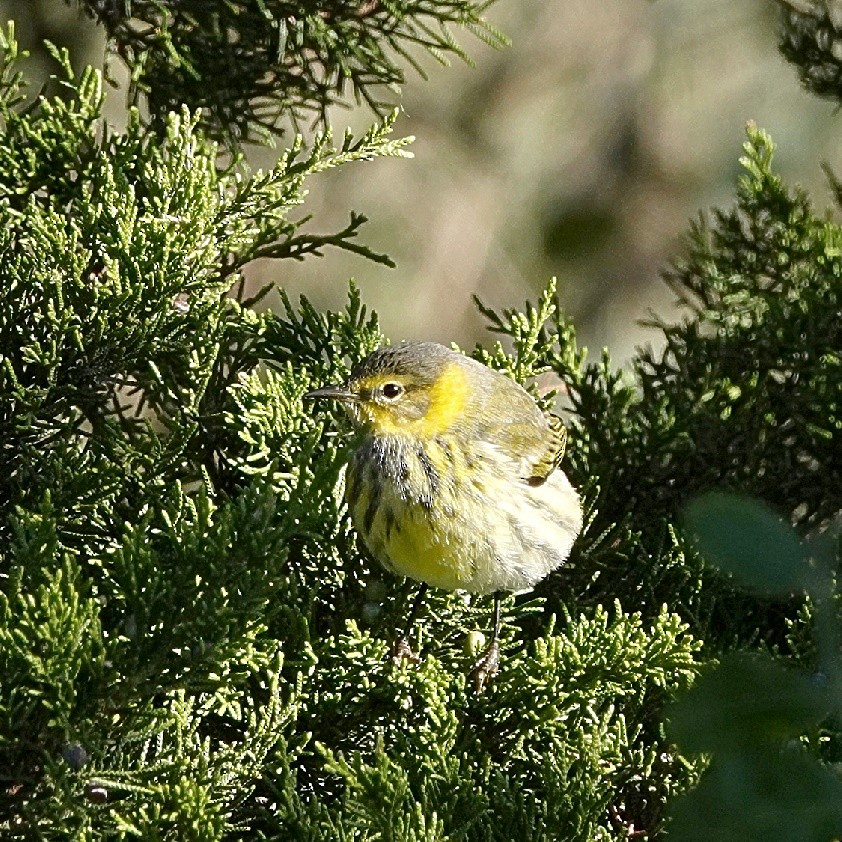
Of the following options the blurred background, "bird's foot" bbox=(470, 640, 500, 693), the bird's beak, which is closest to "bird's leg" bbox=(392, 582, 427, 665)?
"bird's foot" bbox=(470, 640, 500, 693)

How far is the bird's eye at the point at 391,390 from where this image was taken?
2.40 metres

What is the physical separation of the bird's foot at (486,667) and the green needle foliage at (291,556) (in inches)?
1.3

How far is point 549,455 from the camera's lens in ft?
8.37

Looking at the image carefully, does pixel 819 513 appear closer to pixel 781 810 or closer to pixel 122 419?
pixel 122 419

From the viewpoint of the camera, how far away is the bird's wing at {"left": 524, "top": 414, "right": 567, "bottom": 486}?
8.21ft

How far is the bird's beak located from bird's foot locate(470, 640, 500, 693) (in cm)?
58

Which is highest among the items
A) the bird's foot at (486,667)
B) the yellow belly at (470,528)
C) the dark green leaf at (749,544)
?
the dark green leaf at (749,544)

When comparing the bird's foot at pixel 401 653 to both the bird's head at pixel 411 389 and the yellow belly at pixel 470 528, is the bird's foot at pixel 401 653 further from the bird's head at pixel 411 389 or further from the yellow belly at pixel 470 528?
the bird's head at pixel 411 389

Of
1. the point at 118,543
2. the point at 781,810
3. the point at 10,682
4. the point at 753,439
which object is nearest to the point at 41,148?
the point at 118,543

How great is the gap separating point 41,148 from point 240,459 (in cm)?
80

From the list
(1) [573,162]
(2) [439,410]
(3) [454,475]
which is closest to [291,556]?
(3) [454,475]

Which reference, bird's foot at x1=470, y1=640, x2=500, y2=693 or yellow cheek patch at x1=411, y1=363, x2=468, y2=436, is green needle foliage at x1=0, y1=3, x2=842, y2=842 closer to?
bird's foot at x1=470, y1=640, x2=500, y2=693

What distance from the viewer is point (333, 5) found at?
249 cm

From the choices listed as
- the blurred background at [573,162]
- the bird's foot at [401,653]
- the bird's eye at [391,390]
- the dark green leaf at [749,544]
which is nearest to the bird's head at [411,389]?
the bird's eye at [391,390]
